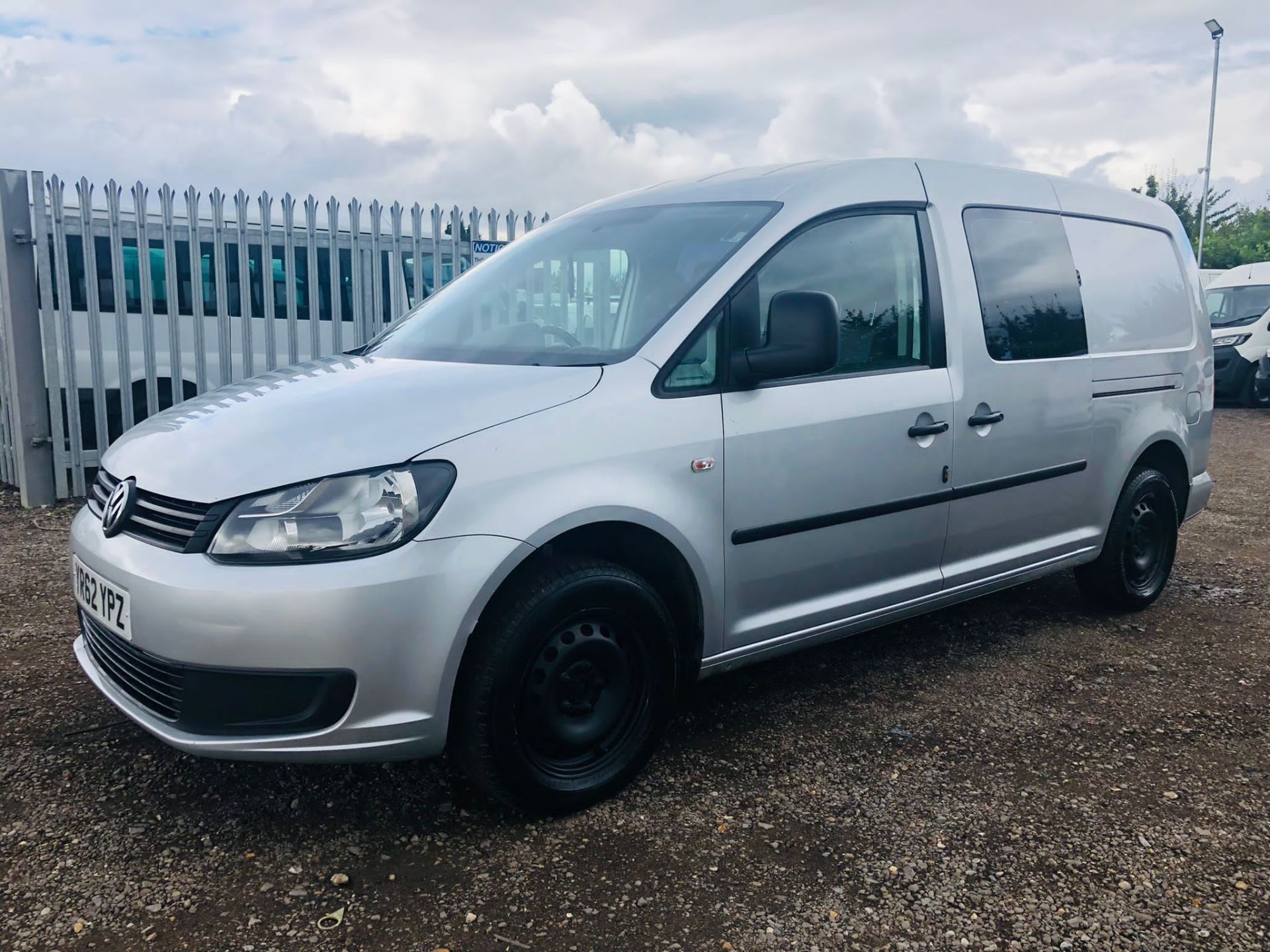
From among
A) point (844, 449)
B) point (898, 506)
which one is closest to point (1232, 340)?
point (898, 506)

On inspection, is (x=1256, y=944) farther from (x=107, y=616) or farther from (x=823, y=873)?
(x=107, y=616)

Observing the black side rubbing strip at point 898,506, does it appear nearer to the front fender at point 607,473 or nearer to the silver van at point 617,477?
the silver van at point 617,477

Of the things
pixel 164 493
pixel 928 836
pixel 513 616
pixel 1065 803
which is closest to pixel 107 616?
pixel 164 493

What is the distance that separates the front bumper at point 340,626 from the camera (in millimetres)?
2229

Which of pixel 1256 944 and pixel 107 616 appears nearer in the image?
pixel 1256 944

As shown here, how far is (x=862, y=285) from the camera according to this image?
329cm

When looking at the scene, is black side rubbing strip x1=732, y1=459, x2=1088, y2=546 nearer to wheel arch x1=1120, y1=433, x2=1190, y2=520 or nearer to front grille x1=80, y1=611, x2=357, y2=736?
wheel arch x1=1120, y1=433, x2=1190, y2=520

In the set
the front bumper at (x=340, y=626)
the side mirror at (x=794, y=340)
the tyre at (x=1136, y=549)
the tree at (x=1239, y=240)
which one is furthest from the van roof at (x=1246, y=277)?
the tree at (x=1239, y=240)

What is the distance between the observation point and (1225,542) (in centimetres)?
596

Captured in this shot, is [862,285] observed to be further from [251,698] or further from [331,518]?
[251,698]

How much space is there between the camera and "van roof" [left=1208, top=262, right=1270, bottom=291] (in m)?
14.5

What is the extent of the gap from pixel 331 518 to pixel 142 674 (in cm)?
67

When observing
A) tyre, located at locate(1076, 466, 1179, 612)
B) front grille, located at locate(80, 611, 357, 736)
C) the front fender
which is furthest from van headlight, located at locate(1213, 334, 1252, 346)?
front grille, located at locate(80, 611, 357, 736)

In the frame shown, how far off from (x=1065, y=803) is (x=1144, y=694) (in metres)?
1.04
